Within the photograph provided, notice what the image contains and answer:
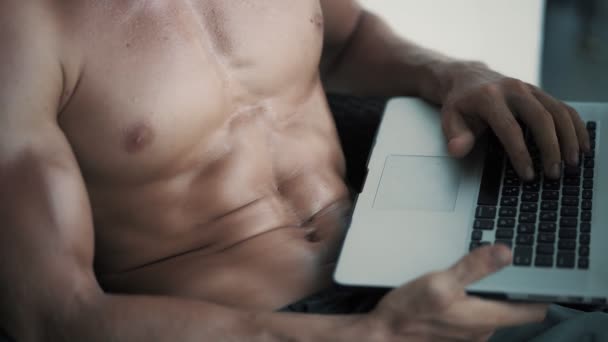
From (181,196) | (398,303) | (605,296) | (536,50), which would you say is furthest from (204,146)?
(536,50)

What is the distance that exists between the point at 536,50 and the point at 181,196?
5.35 ft

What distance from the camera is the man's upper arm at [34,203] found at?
2.50 feet

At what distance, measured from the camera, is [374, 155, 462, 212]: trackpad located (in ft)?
2.93

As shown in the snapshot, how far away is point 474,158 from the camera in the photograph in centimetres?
97

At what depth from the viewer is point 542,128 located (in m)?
0.91

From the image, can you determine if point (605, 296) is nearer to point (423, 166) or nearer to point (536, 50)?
point (423, 166)

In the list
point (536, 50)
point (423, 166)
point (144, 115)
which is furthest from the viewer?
point (536, 50)

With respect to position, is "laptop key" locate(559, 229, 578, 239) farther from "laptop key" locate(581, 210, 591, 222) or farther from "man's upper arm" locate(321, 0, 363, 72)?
"man's upper arm" locate(321, 0, 363, 72)

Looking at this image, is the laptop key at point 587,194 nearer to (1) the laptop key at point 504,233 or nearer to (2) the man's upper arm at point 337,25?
(1) the laptop key at point 504,233

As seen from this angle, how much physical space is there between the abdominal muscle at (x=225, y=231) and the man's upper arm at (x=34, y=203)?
97mm

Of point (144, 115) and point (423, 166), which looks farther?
point (423, 166)

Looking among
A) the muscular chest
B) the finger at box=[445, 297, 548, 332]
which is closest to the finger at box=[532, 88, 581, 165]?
the finger at box=[445, 297, 548, 332]

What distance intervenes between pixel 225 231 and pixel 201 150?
104mm

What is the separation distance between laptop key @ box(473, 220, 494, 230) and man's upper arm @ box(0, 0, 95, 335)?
16.4 inches
